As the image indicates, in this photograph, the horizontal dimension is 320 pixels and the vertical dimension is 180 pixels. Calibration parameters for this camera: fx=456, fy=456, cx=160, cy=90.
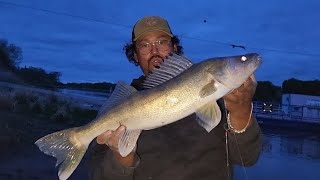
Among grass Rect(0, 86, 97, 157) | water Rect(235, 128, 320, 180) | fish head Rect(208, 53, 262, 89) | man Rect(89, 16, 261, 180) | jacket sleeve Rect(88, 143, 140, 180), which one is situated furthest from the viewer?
water Rect(235, 128, 320, 180)

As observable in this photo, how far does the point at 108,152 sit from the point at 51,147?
2.02 ft

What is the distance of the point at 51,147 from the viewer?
4.42 meters

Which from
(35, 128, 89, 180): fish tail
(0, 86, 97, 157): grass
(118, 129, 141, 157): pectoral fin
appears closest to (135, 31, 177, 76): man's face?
(118, 129, 141, 157): pectoral fin

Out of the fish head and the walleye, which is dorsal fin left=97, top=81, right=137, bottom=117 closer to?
the walleye

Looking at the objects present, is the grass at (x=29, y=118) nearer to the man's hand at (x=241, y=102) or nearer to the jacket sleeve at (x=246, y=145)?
the jacket sleeve at (x=246, y=145)

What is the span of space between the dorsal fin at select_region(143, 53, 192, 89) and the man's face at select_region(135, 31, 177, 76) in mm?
1094

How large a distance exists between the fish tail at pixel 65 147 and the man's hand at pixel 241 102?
1.44 meters

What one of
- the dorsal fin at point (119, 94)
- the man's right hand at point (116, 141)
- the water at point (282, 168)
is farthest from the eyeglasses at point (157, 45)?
the water at point (282, 168)

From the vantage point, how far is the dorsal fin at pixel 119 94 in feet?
14.1

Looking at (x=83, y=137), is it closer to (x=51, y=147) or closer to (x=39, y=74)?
(x=51, y=147)

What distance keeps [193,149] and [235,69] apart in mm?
983

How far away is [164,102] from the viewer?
395cm

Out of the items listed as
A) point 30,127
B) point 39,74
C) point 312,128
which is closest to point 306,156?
point 30,127

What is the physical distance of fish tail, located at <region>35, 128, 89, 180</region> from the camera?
439 cm
